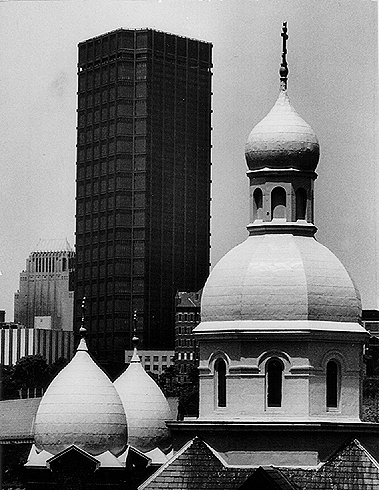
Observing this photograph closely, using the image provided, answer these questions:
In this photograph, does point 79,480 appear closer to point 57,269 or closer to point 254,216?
point 254,216

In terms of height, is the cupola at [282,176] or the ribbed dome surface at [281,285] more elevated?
the cupola at [282,176]

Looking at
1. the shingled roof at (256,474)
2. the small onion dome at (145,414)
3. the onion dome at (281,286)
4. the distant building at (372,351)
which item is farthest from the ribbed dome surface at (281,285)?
the distant building at (372,351)

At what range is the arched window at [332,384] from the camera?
245ft

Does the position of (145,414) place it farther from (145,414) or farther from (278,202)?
(278,202)

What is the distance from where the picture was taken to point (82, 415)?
86.6 m

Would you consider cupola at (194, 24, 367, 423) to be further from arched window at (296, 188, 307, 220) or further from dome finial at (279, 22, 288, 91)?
dome finial at (279, 22, 288, 91)

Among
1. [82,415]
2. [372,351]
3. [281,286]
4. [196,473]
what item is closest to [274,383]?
[281,286]

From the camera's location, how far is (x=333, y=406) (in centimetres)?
7481

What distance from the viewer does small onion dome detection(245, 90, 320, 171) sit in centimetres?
7788

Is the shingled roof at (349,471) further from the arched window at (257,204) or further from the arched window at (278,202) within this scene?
the arched window at (257,204)

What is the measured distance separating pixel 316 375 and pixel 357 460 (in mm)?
3186

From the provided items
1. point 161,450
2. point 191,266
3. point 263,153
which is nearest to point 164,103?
point 191,266

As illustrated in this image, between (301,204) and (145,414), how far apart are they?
1907cm

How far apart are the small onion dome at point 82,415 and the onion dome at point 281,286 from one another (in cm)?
1161
